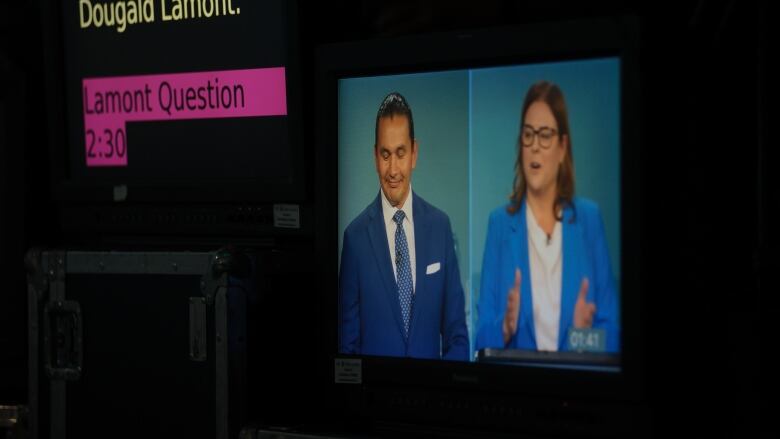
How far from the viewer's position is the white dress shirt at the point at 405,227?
1564 mm

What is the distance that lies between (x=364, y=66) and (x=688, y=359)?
74cm

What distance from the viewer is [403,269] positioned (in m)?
1.58

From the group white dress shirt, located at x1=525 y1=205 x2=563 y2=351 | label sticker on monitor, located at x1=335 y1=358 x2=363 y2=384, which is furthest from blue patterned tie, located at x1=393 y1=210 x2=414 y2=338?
white dress shirt, located at x1=525 y1=205 x2=563 y2=351

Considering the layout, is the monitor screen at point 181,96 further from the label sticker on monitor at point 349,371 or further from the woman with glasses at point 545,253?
the woman with glasses at point 545,253

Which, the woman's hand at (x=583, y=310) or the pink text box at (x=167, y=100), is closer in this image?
the woman's hand at (x=583, y=310)

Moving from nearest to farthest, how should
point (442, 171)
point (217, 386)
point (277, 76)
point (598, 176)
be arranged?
point (598, 176), point (442, 171), point (217, 386), point (277, 76)

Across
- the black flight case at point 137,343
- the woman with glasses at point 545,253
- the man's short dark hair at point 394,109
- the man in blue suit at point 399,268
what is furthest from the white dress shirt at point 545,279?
the black flight case at point 137,343

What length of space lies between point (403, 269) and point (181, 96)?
60 centimetres

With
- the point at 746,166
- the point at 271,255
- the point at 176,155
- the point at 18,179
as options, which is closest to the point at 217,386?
the point at 271,255

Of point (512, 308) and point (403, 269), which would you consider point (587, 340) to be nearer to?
point (512, 308)

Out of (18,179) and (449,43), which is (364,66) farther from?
(18,179)

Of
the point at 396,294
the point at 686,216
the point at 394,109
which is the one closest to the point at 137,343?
the point at 396,294

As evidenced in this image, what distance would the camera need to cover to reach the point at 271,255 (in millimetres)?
1729

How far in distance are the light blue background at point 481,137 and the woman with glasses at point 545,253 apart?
0.6 inches
